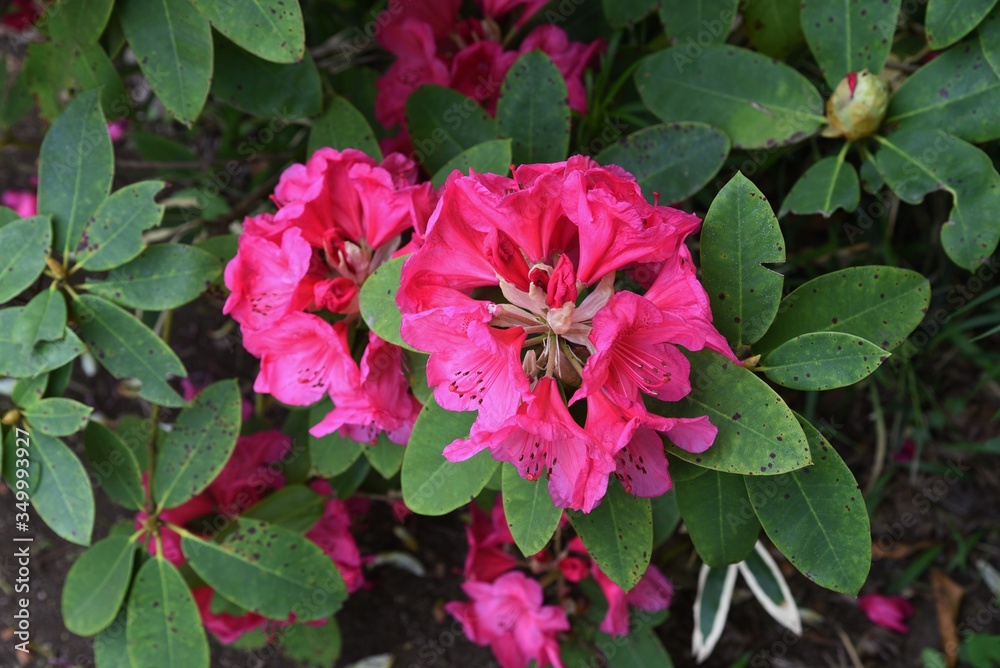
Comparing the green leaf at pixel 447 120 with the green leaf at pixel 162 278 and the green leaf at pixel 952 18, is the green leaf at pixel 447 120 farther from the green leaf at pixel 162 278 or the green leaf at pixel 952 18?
the green leaf at pixel 952 18

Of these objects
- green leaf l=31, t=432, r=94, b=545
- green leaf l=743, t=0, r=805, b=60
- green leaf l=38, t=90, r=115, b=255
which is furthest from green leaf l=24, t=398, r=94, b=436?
green leaf l=743, t=0, r=805, b=60

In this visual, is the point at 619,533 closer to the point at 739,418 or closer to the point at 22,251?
the point at 739,418

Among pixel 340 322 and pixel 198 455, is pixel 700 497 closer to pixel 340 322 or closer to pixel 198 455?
pixel 340 322

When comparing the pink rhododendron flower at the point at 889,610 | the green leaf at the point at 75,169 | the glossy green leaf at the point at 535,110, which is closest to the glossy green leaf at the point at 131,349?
the green leaf at the point at 75,169

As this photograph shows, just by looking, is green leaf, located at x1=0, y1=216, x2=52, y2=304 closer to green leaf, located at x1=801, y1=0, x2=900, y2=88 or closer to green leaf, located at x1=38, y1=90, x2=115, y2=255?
green leaf, located at x1=38, y1=90, x2=115, y2=255

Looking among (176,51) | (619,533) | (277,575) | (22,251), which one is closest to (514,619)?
(277,575)

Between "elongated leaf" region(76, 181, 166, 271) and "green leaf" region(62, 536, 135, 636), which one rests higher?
"elongated leaf" region(76, 181, 166, 271)

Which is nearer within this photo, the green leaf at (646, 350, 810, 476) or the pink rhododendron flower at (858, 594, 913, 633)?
the green leaf at (646, 350, 810, 476)
